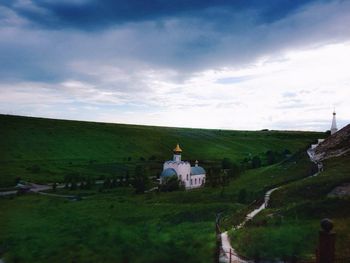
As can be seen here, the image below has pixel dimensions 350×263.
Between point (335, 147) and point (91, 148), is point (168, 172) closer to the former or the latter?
point (335, 147)

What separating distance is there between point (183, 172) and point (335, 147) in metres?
28.1

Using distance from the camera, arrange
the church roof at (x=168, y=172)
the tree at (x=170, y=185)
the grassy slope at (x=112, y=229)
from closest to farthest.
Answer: the grassy slope at (x=112, y=229), the tree at (x=170, y=185), the church roof at (x=168, y=172)

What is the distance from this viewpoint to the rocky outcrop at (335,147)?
60072 mm

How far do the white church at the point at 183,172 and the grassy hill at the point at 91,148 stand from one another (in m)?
24.9

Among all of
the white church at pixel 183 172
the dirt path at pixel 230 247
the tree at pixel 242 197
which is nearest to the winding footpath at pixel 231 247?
the dirt path at pixel 230 247

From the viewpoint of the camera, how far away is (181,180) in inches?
3019

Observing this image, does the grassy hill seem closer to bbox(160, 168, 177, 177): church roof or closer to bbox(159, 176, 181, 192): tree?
bbox(160, 168, 177, 177): church roof

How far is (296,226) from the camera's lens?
28.4 meters

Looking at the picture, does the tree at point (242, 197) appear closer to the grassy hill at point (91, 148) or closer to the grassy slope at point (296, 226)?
the grassy slope at point (296, 226)

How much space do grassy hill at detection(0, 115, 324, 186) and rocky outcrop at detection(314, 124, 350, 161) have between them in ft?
160

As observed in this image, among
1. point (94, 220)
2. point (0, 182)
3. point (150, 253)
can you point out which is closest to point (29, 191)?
point (0, 182)

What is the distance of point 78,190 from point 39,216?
88.6 feet

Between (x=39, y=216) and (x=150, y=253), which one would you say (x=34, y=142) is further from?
(x=150, y=253)

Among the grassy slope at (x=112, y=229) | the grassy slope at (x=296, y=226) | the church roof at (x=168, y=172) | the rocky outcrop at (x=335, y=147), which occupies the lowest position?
the grassy slope at (x=112, y=229)
